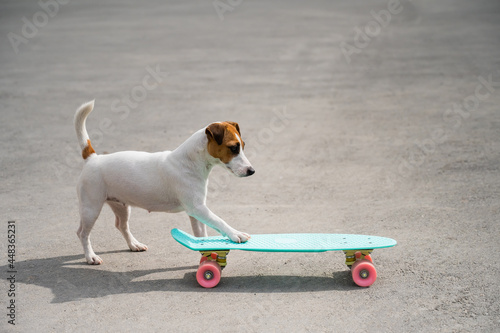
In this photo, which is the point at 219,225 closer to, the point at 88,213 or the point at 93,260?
the point at 88,213

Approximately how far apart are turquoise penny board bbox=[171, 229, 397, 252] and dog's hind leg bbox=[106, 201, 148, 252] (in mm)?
712

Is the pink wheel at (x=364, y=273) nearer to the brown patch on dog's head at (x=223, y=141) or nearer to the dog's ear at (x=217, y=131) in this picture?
the brown patch on dog's head at (x=223, y=141)

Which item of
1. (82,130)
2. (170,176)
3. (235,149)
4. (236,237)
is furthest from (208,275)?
(82,130)

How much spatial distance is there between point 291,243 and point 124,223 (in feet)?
5.38

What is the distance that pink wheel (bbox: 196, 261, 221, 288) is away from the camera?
4.47 metres

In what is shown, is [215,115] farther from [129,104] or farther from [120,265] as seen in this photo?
[120,265]

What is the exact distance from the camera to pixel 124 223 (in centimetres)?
521

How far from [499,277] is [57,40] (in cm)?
1262

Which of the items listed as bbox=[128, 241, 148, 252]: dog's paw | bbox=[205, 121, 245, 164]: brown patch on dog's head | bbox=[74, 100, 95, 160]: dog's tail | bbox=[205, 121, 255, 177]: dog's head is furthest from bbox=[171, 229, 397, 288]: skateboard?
bbox=[74, 100, 95, 160]: dog's tail

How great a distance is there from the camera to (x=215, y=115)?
954 cm

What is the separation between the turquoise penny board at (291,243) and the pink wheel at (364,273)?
13 cm

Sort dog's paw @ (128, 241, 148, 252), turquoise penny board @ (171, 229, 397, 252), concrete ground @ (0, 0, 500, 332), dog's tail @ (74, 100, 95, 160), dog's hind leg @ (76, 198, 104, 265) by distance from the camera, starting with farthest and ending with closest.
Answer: dog's paw @ (128, 241, 148, 252) < dog's tail @ (74, 100, 95, 160) < dog's hind leg @ (76, 198, 104, 265) < turquoise penny board @ (171, 229, 397, 252) < concrete ground @ (0, 0, 500, 332)

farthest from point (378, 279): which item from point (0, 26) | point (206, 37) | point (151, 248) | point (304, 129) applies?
point (0, 26)

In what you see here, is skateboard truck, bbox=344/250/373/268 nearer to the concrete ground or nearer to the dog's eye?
the concrete ground
